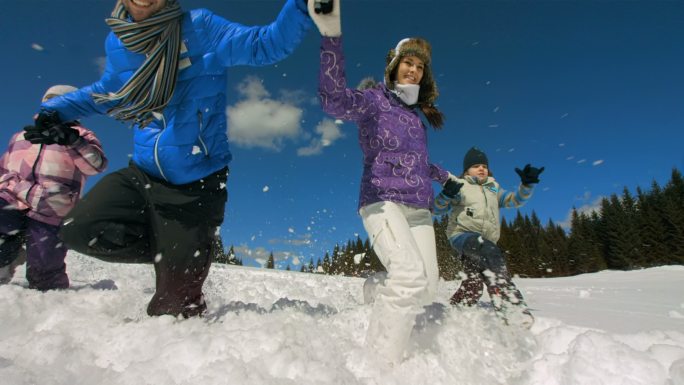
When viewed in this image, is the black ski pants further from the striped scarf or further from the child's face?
the child's face

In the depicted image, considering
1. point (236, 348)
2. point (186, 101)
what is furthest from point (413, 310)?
point (186, 101)

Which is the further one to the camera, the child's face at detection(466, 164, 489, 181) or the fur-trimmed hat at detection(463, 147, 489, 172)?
the fur-trimmed hat at detection(463, 147, 489, 172)

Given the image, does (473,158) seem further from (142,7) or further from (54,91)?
(54,91)

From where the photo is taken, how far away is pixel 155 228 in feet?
9.07

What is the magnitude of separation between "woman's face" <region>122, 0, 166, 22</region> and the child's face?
427cm

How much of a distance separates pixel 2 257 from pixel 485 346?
5.18 metres

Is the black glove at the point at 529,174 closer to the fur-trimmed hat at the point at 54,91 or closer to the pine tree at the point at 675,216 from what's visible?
the fur-trimmed hat at the point at 54,91

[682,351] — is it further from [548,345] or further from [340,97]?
[340,97]

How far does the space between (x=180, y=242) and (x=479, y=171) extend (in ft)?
13.6

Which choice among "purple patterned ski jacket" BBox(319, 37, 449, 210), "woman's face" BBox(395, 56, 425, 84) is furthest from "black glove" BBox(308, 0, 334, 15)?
"woman's face" BBox(395, 56, 425, 84)

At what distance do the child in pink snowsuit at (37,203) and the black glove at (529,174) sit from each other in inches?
194

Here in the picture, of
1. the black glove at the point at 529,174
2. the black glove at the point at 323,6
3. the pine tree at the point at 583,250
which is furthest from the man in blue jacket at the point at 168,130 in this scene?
the pine tree at the point at 583,250

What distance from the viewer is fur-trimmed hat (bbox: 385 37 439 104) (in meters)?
3.66

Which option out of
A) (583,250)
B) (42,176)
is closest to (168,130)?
(42,176)
